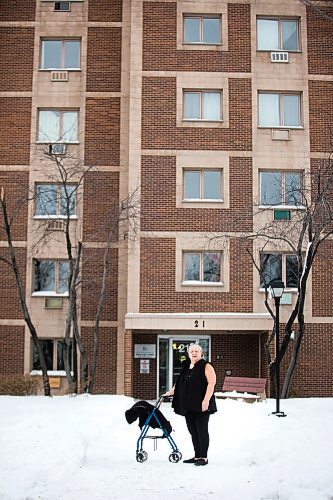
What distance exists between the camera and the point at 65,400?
57.0 ft

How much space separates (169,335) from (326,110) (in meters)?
9.24

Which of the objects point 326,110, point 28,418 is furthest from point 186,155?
point 28,418

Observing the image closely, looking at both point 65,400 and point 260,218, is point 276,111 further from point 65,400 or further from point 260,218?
point 65,400

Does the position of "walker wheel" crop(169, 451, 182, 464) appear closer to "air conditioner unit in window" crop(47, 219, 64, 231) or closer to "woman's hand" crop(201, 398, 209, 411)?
"woman's hand" crop(201, 398, 209, 411)

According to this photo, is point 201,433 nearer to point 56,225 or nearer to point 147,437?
point 147,437

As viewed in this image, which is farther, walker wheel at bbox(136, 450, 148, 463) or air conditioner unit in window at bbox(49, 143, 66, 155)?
air conditioner unit in window at bbox(49, 143, 66, 155)

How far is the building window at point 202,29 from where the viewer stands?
2578 centimetres

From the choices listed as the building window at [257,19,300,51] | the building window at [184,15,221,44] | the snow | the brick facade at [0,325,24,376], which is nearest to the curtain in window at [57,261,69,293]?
the brick facade at [0,325,24,376]

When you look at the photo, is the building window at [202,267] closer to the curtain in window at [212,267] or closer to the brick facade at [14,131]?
the curtain in window at [212,267]

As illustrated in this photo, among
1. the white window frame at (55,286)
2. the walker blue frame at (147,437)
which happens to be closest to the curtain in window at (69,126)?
the white window frame at (55,286)

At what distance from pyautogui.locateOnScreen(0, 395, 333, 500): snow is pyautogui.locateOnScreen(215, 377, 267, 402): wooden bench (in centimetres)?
540

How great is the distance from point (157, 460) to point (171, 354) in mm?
14512

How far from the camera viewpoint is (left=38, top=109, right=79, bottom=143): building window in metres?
26.2

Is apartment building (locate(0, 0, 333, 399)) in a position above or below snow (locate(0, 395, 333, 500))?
above
